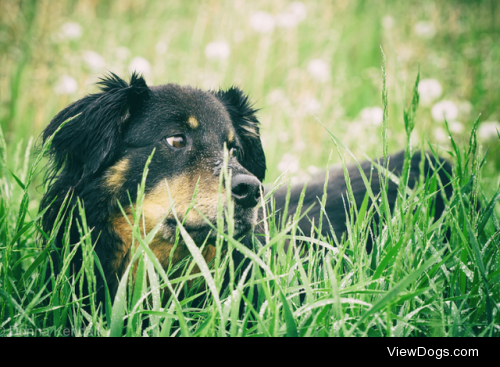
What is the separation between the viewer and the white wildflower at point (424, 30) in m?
5.67

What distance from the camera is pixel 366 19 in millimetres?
6961

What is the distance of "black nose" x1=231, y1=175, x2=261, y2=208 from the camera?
170 cm

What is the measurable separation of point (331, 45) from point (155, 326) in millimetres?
5509

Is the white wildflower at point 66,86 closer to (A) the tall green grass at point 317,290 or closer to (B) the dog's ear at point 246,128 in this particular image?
(B) the dog's ear at point 246,128

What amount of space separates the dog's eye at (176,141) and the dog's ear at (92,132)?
25 centimetres

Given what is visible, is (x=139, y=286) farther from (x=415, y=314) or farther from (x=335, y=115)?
(x=335, y=115)

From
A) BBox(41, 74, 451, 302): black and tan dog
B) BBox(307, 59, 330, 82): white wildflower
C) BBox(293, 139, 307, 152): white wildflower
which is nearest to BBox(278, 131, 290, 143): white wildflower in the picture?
BBox(293, 139, 307, 152): white wildflower

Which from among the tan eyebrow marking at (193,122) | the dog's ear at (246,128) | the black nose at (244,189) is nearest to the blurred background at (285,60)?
the dog's ear at (246,128)

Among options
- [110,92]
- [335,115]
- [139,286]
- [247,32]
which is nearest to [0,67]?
[247,32]

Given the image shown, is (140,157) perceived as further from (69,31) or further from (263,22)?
(263,22)

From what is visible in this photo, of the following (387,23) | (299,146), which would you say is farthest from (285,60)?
(299,146)

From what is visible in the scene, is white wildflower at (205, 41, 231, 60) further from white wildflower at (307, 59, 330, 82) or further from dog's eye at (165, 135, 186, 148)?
dog's eye at (165, 135, 186, 148)

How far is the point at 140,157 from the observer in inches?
77.1

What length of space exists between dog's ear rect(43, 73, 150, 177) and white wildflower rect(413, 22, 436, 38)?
5.01 metres
